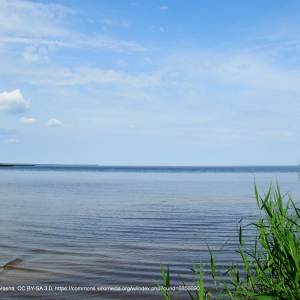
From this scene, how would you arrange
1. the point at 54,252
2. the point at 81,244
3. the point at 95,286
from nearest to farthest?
the point at 95,286 → the point at 54,252 → the point at 81,244

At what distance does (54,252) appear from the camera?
549 inches

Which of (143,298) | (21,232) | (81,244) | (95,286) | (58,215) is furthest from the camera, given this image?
(58,215)

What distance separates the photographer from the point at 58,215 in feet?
77.5

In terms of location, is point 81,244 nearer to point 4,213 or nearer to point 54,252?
point 54,252

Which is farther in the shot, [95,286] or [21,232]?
[21,232]

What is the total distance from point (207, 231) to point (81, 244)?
5.10m

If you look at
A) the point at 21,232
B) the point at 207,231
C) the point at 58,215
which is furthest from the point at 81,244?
the point at 58,215

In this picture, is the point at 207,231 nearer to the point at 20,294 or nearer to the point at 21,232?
the point at 21,232

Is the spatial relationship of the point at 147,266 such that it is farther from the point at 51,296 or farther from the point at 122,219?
the point at 122,219

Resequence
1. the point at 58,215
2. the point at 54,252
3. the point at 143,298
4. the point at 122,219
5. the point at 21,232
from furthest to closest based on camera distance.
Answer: the point at 58,215 < the point at 122,219 < the point at 21,232 < the point at 54,252 < the point at 143,298

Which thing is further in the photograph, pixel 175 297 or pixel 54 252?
pixel 54 252

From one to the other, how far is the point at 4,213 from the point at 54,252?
11.5m

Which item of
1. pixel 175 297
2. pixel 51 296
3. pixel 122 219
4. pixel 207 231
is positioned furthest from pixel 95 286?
pixel 122 219

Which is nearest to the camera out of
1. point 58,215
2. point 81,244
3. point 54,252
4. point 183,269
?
point 183,269
